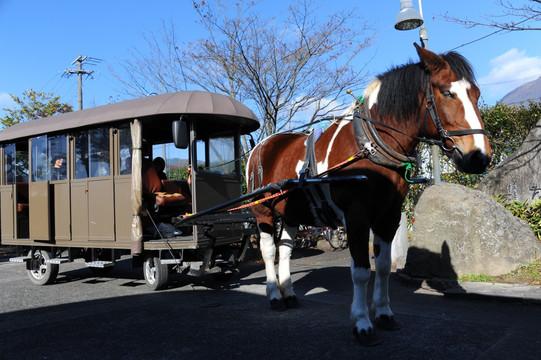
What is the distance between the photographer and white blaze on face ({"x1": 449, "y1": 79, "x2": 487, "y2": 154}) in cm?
321

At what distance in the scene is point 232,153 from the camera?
26.1ft

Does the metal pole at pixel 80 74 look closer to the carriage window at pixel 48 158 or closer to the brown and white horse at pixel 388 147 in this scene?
the carriage window at pixel 48 158

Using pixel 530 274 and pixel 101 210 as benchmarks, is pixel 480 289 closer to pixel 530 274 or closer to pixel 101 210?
pixel 530 274

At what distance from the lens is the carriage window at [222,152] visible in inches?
307

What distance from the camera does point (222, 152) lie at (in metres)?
7.88

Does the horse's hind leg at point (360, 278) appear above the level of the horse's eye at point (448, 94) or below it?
below

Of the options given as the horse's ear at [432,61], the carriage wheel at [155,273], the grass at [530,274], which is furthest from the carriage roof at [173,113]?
the grass at [530,274]

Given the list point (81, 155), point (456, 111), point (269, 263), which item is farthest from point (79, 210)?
point (456, 111)

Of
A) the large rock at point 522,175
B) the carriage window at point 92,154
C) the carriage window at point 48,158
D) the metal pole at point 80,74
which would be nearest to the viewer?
the carriage window at point 92,154

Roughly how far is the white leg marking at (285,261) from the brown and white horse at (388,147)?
1.02 meters

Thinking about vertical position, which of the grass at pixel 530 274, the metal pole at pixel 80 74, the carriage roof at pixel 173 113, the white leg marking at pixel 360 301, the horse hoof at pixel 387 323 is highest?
the metal pole at pixel 80 74

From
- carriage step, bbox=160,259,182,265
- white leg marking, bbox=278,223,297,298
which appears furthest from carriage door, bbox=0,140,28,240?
white leg marking, bbox=278,223,297,298

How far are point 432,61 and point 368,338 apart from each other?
8.08ft

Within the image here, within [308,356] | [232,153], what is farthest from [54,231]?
[308,356]
